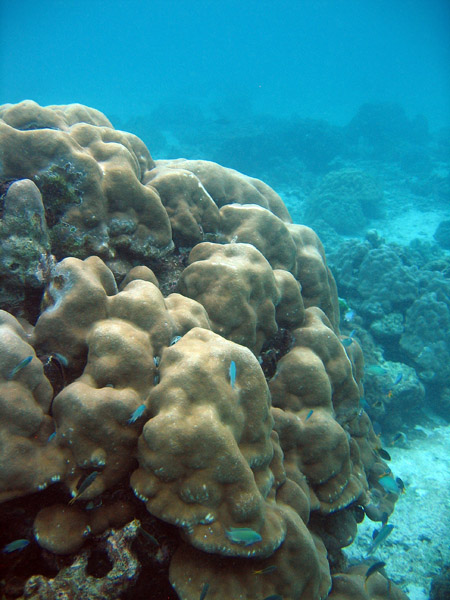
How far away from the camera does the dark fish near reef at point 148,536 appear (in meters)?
2.34

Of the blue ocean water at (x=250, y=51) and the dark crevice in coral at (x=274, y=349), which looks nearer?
the dark crevice in coral at (x=274, y=349)

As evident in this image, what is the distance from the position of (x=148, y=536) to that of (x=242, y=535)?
0.69m

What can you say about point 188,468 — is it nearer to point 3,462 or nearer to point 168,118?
point 3,462

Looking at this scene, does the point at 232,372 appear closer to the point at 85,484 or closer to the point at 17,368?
the point at 85,484

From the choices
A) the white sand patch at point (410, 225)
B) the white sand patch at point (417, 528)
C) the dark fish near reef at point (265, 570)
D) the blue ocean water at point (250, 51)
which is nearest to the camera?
the dark fish near reef at point (265, 570)

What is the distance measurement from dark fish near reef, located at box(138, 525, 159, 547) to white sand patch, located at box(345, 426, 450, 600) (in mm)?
5223

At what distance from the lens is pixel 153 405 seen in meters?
2.55

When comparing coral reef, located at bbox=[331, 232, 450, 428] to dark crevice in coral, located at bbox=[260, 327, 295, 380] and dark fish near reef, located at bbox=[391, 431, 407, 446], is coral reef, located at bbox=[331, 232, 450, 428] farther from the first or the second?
dark crevice in coral, located at bbox=[260, 327, 295, 380]

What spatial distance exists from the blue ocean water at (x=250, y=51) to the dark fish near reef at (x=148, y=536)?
6862 cm

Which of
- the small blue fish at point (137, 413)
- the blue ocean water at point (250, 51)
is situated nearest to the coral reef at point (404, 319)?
the small blue fish at point (137, 413)

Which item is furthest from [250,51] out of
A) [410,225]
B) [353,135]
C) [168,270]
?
[168,270]

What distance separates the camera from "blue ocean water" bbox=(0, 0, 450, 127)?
70938mm

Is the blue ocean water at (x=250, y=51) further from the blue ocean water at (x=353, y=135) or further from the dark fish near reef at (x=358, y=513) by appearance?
the dark fish near reef at (x=358, y=513)

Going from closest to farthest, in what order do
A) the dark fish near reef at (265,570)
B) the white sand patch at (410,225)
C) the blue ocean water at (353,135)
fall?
the dark fish near reef at (265,570) < the blue ocean water at (353,135) < the white sand patch at (410,225)
